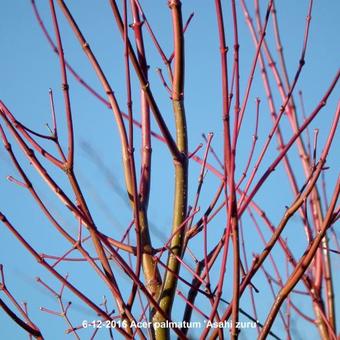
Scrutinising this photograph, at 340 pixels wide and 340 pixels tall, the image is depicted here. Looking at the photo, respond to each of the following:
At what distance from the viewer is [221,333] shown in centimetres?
95

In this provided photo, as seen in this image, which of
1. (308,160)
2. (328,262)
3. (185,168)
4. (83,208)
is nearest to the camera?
(83,208)

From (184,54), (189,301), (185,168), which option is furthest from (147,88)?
(189,301)

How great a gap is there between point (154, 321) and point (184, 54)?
0.54 meters

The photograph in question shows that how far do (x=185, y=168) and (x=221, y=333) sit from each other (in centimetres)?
35

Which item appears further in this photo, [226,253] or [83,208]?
[83,208]

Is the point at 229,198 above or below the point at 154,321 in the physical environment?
above

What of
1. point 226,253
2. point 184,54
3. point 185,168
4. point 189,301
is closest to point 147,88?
point 184,54

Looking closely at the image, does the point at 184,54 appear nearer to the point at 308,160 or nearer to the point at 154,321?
the point at 154,321

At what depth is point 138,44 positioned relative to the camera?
1.12 m

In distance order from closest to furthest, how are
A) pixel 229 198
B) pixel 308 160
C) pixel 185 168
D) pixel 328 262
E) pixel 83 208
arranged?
pixel 229 198 → pixel 83 208 → pixel 185 168 → pixel 328 262 → pixel 308 160

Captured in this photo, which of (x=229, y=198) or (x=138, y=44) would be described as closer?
(x=229, y=198)

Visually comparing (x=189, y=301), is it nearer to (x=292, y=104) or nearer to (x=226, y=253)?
(x=226, y=253)

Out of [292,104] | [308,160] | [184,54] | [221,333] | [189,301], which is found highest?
[292,104]

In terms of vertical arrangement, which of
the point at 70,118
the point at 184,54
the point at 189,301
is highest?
the point at 184,54
